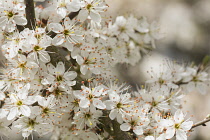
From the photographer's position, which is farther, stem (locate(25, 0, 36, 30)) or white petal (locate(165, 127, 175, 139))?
stem (locate(25, 0, 36, 30))

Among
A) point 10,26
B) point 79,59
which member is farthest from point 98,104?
point 10,26

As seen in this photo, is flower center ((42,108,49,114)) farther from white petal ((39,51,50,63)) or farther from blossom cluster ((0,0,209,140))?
white petal ((39,51,50,63))

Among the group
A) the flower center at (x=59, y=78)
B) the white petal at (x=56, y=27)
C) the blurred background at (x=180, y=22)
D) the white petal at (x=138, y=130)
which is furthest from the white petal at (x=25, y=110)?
the blurred background at (x=180, y=22)

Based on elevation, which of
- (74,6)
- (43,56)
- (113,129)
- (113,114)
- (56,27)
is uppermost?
(74,6)

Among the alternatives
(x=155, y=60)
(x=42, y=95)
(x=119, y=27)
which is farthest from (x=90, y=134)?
(x=155, y=60)

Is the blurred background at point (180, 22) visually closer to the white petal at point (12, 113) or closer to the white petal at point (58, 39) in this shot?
the white petal at point (58, 39)

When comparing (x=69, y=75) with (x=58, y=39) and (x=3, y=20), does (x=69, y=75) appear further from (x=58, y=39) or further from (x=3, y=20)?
(x=3, y=20)

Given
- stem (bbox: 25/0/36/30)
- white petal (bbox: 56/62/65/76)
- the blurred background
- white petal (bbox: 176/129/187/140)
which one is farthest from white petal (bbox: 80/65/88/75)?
the blurred background

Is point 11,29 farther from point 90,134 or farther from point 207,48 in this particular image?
point 207,48

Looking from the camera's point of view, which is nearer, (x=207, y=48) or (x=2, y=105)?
(x=2, y=105)

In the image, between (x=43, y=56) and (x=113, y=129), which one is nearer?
(x=43, y=56)

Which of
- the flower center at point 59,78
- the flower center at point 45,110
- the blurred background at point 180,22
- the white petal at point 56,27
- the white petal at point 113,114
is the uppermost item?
the white petal at point 56,27
